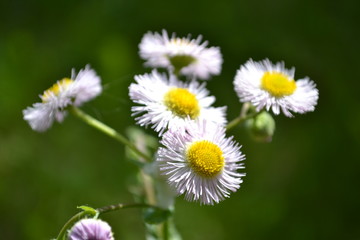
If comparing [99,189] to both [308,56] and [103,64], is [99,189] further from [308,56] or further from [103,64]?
[308,56]

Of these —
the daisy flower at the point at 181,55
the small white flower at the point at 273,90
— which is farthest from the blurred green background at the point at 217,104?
the small white flower at the point at 273,90

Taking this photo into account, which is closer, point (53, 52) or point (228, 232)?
point (228, 232)

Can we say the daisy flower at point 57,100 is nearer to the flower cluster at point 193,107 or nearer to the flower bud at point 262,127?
the flower cluster at point 193,107

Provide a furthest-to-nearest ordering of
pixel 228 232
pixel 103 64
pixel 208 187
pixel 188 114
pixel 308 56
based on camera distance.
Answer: pixel 308 56 < pixel 103 64 < pixel 228 232 < pixel 188 114 < pixel 208 187

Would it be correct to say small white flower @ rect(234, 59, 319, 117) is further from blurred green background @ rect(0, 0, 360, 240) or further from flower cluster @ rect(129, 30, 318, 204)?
blurred green background @ rect(0, 0, 360, 240)

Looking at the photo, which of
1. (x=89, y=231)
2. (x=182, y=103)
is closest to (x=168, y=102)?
(x=182, y=103)

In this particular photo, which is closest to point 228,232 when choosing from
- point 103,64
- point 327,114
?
point 327,114
